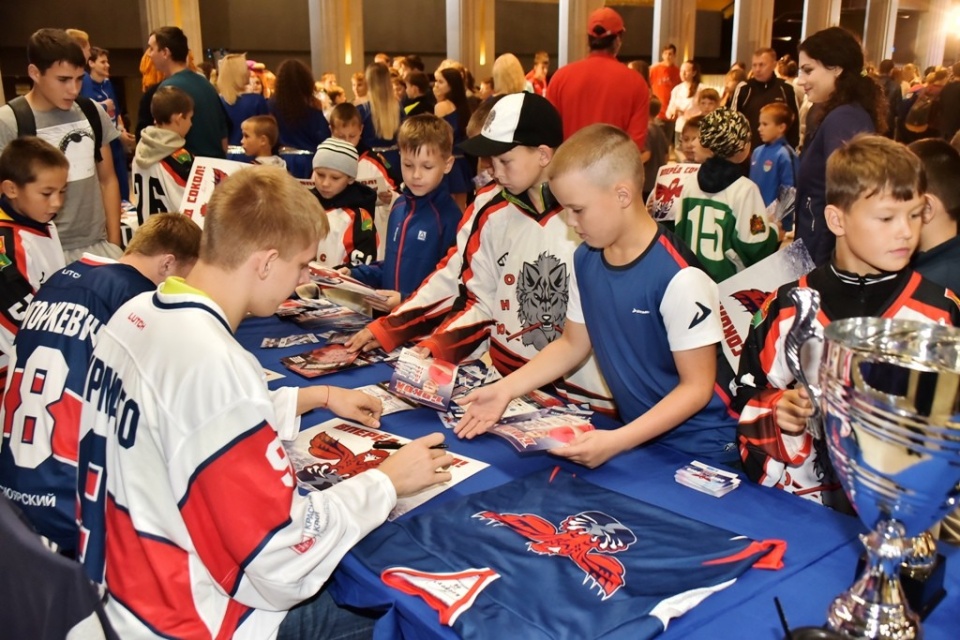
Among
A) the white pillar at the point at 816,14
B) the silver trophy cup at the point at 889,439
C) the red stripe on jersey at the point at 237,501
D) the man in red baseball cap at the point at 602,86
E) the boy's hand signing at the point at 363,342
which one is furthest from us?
the white pillar at the point at 816,14

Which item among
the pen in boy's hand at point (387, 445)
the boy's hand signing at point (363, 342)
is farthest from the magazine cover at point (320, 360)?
the pen in boy's hand at point (387, 445)

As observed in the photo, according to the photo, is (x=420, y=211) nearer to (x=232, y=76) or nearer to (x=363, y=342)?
(x=363, y=342)

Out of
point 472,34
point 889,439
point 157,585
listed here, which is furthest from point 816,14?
point 157,585

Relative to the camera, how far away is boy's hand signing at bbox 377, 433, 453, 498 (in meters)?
1.70

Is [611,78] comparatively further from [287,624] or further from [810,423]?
[287,624]

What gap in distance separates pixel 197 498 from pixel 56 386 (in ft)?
3.01

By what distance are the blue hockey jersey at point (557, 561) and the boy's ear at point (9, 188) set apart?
2483 millimetres

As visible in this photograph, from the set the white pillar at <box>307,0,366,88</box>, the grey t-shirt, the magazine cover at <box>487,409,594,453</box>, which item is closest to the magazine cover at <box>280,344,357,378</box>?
the magazine cover at <box>487,409,594,453</box>

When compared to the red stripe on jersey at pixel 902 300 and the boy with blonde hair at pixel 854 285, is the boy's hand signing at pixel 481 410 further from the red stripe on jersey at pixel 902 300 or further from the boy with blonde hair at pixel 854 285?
the red stripe on jersey at pixel 902 300

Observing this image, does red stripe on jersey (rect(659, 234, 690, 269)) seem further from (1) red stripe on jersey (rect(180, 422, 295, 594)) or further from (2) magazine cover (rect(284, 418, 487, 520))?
(1) red stripe on jersey (rect(180, 422, 295, 594))

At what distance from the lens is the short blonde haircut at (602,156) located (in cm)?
209

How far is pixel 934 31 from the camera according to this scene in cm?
2216

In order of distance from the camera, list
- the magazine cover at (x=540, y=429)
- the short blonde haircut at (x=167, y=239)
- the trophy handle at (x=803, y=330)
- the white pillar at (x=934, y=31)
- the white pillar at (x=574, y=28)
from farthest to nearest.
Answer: the white pillar at (x=934, y=31) < the white pillar at (x=574, y=28) < the short blonde haircut at (x=167, y=239) < the magazine cover at (x=540, y=429) < the trophy handle at (x=803, y=330)

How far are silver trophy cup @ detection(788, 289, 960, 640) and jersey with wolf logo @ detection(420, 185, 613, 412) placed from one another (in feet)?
4.62
